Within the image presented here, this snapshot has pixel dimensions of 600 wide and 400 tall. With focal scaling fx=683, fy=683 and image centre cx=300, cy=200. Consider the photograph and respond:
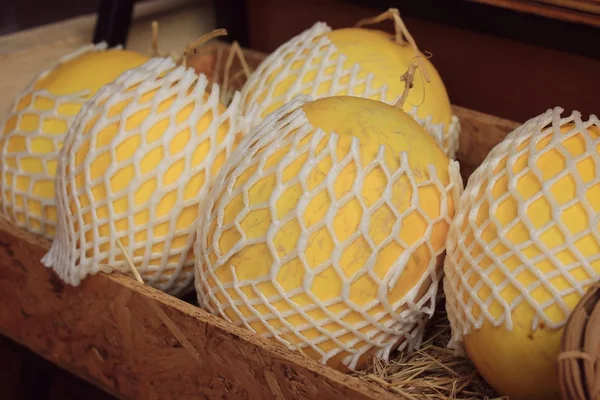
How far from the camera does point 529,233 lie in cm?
73

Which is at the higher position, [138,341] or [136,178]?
[136,178]

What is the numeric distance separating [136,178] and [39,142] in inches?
9.4

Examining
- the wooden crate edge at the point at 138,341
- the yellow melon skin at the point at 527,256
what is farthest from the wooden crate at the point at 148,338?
the yellow melon skin at the point at 527,256

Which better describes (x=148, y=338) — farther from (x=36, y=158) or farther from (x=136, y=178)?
(x=36, y=158)

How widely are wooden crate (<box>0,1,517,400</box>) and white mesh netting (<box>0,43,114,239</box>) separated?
36mm

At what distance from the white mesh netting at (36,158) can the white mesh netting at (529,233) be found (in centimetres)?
60

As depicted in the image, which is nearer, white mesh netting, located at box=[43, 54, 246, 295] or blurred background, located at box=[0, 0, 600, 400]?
white mesh netting, located at box=[43, 54, 246, 295]

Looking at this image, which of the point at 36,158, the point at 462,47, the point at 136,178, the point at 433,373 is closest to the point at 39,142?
the point at 36,158

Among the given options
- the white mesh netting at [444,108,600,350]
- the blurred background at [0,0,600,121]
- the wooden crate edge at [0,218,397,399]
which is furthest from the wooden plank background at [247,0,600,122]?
the wooden crate edge at [0,218,397,399]

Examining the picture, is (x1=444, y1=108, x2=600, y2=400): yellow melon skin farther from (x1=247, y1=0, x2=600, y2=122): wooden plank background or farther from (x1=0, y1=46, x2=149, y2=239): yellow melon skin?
(x1=0, y1=46, x2=149, y2=239): yellow melon skin

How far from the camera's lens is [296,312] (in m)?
0.80

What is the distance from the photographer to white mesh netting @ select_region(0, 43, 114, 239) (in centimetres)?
104

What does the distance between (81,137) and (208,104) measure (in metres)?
0.18

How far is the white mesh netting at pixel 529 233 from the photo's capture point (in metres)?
0.71
